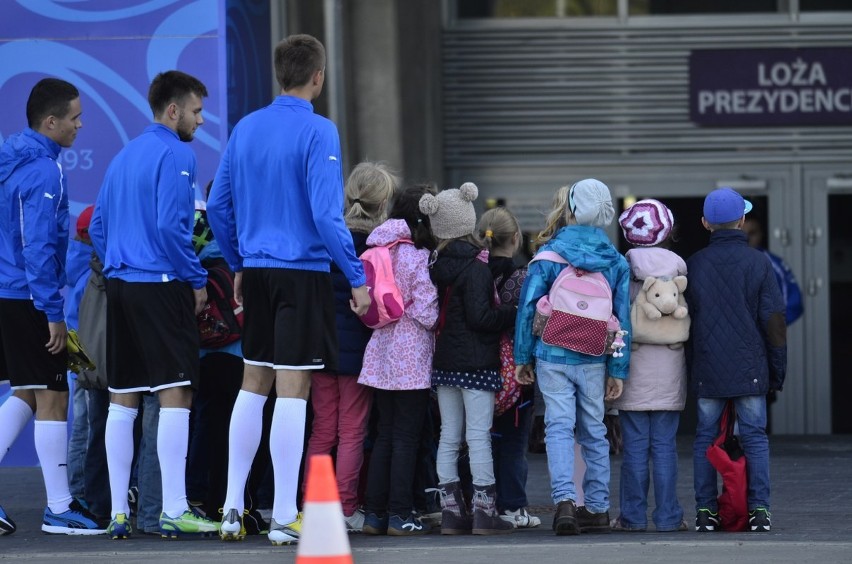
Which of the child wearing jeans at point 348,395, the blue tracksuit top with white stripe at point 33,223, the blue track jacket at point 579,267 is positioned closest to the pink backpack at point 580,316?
the blue track jacket at point 579,267

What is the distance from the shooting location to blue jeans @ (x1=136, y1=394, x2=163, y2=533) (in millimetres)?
6895

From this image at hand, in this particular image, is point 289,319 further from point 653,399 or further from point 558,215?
point 653,399

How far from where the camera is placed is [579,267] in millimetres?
6789

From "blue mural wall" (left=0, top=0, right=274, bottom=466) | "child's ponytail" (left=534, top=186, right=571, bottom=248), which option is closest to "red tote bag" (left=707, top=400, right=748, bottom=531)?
"child's ponytail" (left=534, top=186, right=571, bottom=248)

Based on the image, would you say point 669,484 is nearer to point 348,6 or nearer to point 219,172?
point 219,172

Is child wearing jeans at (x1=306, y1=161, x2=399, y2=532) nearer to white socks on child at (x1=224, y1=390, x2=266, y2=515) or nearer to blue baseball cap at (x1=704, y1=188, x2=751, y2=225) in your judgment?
white socks on child at (x1=224, y1=390, x2=266, y2=515)

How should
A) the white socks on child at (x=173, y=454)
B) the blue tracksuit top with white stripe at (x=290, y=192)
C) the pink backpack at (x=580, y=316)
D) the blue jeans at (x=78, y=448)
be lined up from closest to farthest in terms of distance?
the blue tracksuit top with white stripe at (x=290, y=192) → the white socks on child at (x=173, y=454) → the pink backpack at (x=580, y=316) → the blue jeans at (x=78, y=448)

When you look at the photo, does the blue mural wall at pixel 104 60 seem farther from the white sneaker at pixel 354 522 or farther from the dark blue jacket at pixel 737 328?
the dark blue jacket at pixel 737 328

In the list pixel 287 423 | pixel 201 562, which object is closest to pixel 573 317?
pixel 287 423

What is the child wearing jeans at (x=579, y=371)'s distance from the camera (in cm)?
678

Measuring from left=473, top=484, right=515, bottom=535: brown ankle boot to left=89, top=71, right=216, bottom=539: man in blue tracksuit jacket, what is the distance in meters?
1.21

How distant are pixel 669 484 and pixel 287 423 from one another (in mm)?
1850

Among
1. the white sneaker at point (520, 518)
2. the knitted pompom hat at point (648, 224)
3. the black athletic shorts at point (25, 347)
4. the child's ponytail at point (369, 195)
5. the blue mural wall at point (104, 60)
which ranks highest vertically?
the blue mural wall at point (104, 60)

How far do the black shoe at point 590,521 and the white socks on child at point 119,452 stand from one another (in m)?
2.08
